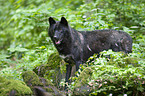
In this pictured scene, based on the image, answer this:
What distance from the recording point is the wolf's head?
4.74m

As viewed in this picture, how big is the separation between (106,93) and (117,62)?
67cm

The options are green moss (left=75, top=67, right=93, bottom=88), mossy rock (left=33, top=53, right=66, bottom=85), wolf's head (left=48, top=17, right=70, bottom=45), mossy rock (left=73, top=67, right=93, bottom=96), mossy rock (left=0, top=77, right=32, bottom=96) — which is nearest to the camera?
mossy rock (left=0, top=77, right=32, bottom=96)

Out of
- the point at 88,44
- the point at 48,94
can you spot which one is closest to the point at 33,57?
the point at 88,44

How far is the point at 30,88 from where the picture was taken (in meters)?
3.18

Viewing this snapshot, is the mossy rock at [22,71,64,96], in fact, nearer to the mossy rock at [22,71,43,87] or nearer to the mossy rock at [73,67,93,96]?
the mossy rock at [22,71,43,87]

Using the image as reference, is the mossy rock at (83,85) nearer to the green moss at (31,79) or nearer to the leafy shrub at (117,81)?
the leafy shrub at (117,81)

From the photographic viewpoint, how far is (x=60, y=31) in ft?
15.6

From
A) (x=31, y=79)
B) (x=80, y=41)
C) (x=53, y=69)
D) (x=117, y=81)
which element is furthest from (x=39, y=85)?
(x=80, y=41)

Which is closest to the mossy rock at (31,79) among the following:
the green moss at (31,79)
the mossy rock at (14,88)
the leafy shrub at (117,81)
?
the green moss at (31,79)

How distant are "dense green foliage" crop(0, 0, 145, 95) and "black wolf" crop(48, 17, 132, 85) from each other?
1.46ft

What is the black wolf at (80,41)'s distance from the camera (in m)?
4.82

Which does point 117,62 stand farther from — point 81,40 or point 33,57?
point 33,57

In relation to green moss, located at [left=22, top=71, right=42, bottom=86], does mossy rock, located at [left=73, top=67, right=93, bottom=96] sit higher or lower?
lower

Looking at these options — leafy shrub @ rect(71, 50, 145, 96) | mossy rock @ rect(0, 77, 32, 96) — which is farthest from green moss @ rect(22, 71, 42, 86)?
leafy shrub @ rect(71, 50, 145, 96)
